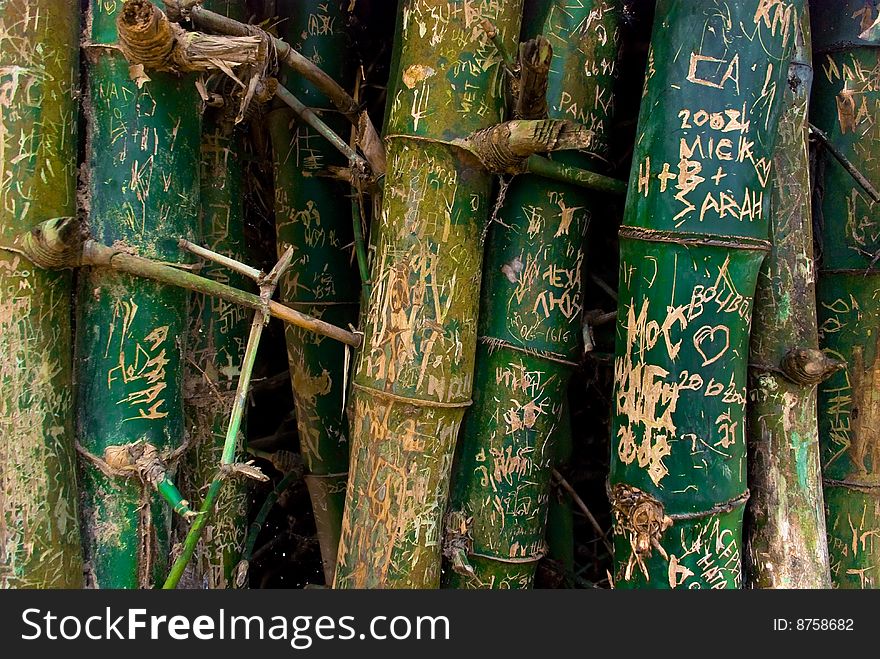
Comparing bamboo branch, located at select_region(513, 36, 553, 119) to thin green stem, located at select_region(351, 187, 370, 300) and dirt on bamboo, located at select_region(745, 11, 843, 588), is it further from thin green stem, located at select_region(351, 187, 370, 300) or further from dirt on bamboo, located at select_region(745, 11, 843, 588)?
dirt on bamboo, located at select_region(745, 11, 843, 588)

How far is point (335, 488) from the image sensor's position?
2100mm

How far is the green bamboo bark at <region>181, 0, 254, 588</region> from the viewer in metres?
1.92

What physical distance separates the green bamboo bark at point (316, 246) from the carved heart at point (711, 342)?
2.93 feet

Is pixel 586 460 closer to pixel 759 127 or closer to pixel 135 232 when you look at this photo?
pixel 759 127

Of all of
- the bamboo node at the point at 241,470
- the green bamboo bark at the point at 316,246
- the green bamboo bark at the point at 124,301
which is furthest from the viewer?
the green bamboo bark at the point at 316,246

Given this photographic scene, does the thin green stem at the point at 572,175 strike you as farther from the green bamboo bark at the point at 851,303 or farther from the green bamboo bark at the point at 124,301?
the green bamboo bark at the point at 124,301

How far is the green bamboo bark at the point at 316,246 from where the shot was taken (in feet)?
6.75

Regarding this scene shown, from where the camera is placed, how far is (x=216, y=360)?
1954 mm

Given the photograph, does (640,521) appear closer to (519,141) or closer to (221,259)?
(519,141)

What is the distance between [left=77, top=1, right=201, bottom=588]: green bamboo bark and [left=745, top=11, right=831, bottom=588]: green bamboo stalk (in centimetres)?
133

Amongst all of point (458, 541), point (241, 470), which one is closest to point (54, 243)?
point (241, 470)

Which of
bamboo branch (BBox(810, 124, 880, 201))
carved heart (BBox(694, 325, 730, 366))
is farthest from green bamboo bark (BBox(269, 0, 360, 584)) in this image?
bamboo branch (BBox(810, 124, 880, 201))

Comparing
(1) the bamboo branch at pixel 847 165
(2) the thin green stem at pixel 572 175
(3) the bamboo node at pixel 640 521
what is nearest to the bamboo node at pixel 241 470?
(3) the bamboo node at pixel 640 521

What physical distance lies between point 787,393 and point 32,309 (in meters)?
1.63
